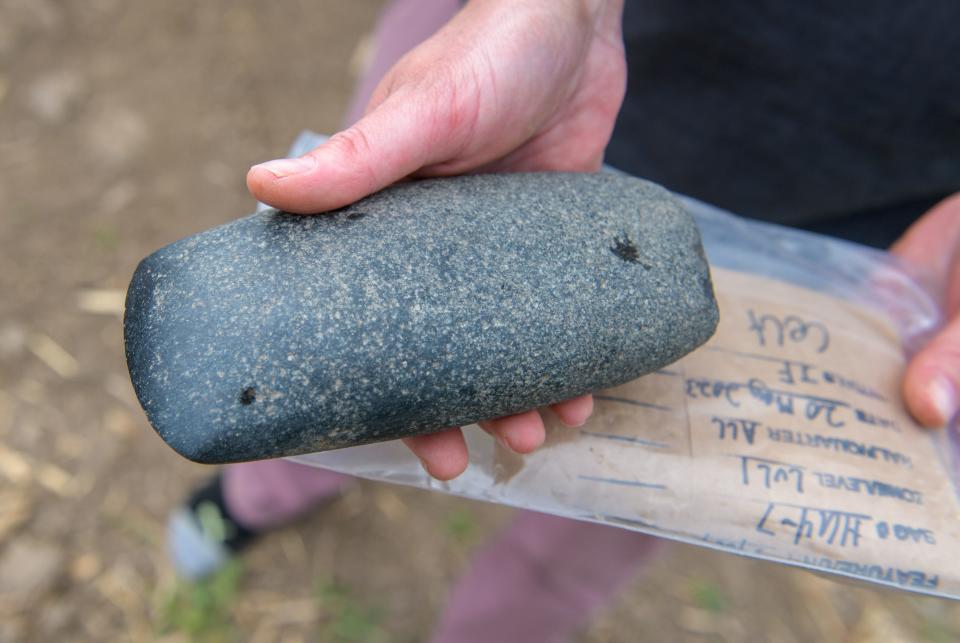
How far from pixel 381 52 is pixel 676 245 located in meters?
0.92

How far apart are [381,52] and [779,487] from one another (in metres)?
1.22

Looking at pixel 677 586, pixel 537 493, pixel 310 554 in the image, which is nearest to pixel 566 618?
pixel 677 586

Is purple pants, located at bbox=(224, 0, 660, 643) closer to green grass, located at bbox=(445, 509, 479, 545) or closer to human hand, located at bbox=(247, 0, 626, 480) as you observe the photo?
green grass, located at bbox=(445, 509, 479, 545)

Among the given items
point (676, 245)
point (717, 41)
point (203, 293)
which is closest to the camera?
point (203, 293)

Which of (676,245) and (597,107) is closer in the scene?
(676,245)

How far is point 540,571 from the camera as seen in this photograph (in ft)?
6.21

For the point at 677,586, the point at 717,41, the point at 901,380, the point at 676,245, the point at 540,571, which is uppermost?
the point at 717,41

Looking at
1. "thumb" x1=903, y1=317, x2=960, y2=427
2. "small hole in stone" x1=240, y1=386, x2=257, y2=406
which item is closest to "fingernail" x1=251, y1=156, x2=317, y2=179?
"small hole in stone" x1=240, y1=386, x2=257, y2=406

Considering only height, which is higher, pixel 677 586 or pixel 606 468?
pixel 606 468

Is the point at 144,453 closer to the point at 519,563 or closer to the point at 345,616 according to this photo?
the point at 345,616

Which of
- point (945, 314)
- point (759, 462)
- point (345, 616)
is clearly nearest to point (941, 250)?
point (945, 314)

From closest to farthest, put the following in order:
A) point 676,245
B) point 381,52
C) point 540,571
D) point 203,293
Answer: point 203,293 < point 676,245 < point 381,52 < point 540,571

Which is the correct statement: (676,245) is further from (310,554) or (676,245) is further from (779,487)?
(310,554)

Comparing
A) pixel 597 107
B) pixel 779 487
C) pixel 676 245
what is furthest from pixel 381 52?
pixel 779 487
